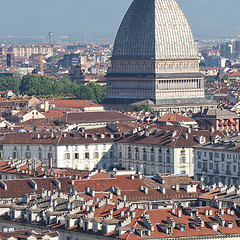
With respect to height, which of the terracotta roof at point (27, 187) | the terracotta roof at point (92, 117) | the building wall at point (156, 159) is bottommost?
the terracotta roof at point (92, 117)

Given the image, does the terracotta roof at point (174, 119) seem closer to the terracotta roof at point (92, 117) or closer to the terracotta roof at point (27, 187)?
the terracotta roof at point (92, 117)

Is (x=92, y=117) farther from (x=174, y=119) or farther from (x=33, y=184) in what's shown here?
(x=33, y=184)

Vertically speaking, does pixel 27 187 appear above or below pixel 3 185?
below

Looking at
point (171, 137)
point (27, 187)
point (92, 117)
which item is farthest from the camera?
point (92, 117)

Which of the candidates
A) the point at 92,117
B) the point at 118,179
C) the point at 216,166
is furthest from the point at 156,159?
the point at 92,117

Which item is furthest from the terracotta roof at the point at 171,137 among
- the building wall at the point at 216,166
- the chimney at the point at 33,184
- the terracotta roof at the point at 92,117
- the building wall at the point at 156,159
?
the terracotta roof at the point at 92,117

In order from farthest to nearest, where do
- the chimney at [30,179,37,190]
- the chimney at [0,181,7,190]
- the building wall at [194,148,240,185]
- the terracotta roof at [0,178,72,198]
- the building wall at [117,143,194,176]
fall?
1. the building wall at [117,143,194,176]
2. the building wall at [194,148,240,185]
3. the chimney at [30,179,37,190]
4. the chimney at [0,181,7,190]
5. the terracotta roof at [0,178,72,198]

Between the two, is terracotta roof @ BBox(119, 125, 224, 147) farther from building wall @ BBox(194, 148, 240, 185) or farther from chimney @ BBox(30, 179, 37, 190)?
→ chimney @ BBox(30, 179, 37, 190)

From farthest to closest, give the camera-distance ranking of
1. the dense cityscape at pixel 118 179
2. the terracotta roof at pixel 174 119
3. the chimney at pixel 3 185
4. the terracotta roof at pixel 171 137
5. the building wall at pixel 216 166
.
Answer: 1. the terracotta roof at pixel 174 119
2. the terracotta roof at pixel 171 137
3. the building wall at pixel 216 166
4. the chimney at pixel 3 185
5. the dense cityscape at pixel 118 179

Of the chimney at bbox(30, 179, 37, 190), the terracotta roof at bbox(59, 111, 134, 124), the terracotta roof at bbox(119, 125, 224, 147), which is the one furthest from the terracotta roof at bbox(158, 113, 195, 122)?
the chimney at bbox(30, 179, 37, 190)

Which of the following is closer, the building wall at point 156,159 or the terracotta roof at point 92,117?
the building wall at point 156,159

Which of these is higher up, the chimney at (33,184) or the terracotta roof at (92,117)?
the chimney at (33,184)

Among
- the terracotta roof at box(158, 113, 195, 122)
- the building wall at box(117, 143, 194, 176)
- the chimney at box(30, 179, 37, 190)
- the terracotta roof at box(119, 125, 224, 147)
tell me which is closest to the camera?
the chimney at box(30, 179, 37, 190)

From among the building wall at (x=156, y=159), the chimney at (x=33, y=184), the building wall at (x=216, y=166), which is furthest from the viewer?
the building wall at (x=156, y=159)
